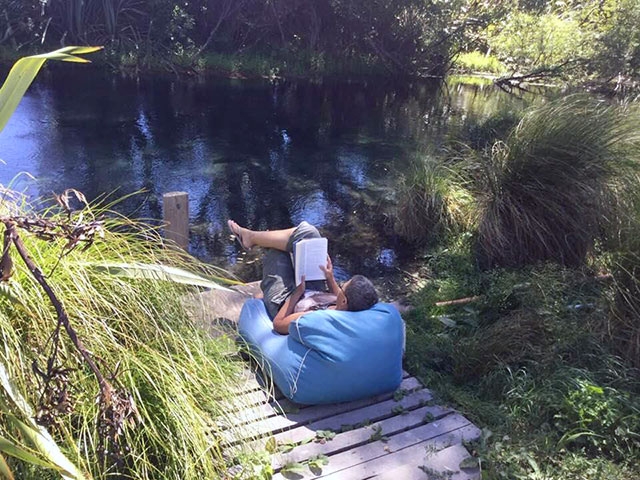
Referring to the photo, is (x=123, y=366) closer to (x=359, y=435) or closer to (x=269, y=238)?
(x=359, y=435)

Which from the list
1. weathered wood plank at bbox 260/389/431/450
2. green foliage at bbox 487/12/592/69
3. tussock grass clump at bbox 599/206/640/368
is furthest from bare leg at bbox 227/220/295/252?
green foliage at bbox 487/12/592/69

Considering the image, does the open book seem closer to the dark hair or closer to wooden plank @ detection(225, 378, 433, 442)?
the dark hair

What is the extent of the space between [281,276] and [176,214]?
0.94m

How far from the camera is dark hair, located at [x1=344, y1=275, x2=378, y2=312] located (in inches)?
113

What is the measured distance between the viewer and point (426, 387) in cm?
292

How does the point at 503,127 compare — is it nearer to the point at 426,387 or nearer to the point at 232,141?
the point at 232,141

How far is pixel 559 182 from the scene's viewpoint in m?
4.23

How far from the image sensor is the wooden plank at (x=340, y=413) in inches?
97.3

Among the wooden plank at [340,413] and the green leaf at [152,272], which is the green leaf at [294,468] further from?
the green leaf at [152,272]

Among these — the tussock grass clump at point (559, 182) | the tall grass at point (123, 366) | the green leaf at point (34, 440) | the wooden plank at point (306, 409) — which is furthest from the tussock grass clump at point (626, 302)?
the green leaf at point (34, 440)

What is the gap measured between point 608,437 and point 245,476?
4.84ft

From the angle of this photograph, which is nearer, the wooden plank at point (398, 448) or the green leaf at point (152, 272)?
the green leaf at point (152, 272)

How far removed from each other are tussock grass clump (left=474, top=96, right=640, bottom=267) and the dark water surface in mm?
1139

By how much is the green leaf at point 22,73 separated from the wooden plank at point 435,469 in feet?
5.74
